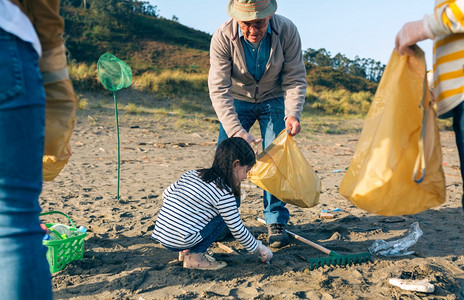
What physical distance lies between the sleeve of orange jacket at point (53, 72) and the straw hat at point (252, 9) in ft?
5.47

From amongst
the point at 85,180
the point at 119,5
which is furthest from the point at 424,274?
the point at 119,5

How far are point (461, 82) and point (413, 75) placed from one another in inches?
12.2

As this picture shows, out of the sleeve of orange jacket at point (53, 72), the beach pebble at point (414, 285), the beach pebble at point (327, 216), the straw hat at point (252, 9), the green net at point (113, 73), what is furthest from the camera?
the green net at point (113, 73)

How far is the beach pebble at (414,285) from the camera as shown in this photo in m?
2.48

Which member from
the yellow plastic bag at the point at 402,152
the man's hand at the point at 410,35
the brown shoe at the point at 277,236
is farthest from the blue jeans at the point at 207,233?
the man's hand at the point at 410,35

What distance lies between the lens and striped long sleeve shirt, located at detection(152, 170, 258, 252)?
8.95 ft

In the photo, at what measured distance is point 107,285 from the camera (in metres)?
2.54

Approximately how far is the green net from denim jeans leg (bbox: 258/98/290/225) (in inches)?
67.8

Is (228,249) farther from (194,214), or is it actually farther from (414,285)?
(414,285)

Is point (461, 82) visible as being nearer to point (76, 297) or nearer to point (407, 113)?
point (407, 113)

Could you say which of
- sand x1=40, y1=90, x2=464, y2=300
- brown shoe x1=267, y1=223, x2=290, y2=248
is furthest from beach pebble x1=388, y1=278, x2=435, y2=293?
brown shoe x1=267, y1=223, x2=290, y2=248

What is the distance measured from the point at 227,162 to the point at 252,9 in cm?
112

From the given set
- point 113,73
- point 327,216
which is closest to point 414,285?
point 327,216

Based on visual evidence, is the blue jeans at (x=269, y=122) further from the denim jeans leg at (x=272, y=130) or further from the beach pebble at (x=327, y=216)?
the beach pebble at (x=327, y=216)
